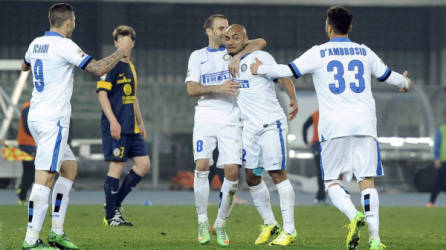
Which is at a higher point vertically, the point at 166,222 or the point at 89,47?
the point at 89,47

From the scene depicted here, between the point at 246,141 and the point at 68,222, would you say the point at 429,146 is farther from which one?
the point at 246,141

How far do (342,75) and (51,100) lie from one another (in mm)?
2351

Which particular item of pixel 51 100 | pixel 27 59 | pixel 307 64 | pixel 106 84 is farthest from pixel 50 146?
pixel 106 84

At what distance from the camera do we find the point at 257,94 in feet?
28.6

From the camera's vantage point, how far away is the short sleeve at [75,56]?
7574 millimetres

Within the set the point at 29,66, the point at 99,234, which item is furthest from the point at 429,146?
the point at 29,66

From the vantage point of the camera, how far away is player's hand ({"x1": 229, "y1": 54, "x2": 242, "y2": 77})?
871cm

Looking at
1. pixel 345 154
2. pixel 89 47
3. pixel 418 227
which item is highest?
pixel 89 47

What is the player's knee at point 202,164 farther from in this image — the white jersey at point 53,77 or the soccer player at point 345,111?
the white jersey at point 53,77

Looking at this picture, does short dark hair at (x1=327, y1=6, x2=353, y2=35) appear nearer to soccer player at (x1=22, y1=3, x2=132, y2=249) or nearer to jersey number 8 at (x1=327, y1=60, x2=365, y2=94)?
jersey number 8 at (x1=327, y1=60, x2=365, y2=94)

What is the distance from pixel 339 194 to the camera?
786cm

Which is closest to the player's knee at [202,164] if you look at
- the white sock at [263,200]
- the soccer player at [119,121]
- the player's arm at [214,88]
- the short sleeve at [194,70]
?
the white sock at [263,200]

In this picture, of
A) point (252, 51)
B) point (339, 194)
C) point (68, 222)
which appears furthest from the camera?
point (68, 222)

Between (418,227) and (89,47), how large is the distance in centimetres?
1799
